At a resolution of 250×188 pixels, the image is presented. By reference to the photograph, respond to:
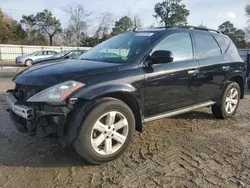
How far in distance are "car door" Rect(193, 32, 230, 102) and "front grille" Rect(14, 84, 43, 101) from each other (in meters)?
2.63

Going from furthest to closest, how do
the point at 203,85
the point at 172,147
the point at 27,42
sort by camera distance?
the point at 27,42 → the point at 203,85 → the point at 172,147

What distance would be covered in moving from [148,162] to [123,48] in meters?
1.72

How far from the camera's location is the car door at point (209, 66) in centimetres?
443

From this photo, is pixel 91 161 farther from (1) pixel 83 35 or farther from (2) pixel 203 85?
(1) pixel 83 35

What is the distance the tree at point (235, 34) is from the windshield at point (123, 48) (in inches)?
1901

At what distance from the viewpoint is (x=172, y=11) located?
45.1 meters

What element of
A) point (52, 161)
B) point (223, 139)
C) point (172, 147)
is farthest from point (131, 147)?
point (223, 139)

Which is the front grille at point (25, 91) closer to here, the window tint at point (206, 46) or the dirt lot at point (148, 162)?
the dirt lot at point (148, 162)

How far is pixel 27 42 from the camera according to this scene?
42.8 meters

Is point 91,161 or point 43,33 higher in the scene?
point 43,33

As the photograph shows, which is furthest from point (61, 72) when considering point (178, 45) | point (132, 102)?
point (178, 45)

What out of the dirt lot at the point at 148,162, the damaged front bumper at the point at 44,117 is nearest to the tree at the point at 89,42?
the dirt lot at the point at 148,162

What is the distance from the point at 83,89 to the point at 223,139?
2.44 m

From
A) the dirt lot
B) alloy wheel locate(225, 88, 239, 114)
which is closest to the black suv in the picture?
the dirt lot
